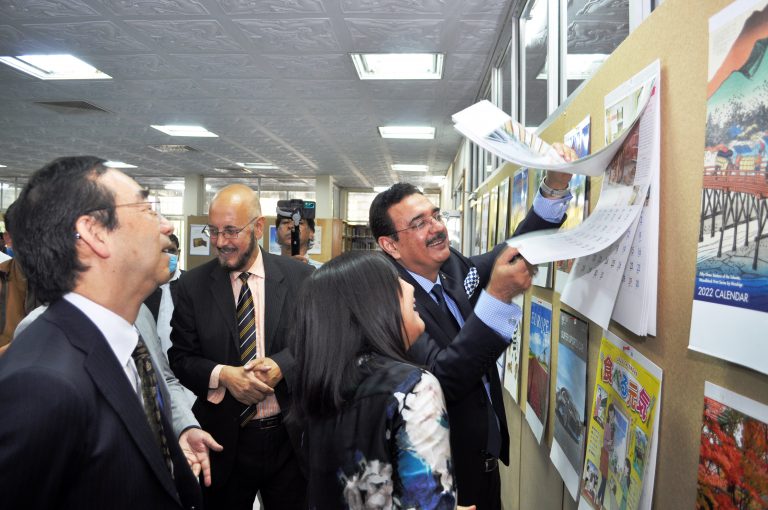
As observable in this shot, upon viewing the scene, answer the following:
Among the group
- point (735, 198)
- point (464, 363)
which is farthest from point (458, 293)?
point (735, 198)

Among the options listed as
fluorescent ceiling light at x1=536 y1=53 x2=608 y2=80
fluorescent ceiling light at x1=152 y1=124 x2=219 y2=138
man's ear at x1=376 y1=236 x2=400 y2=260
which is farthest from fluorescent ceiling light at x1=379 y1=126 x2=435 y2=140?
man's ear at x1=376 y1=236 x2=400 y2=260

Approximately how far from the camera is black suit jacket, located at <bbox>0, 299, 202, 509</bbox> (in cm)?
73

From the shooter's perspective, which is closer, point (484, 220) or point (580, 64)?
point (580, 64)

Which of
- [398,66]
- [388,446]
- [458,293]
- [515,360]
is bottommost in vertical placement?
[515,360]

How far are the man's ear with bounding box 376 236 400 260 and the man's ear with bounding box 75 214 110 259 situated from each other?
37.1 inches

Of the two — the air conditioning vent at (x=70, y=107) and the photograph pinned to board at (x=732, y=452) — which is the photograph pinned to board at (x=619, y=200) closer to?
the photograph pinned to board at (x=732, y=452)

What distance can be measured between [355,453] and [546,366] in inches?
31.9

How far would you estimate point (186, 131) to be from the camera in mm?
6742

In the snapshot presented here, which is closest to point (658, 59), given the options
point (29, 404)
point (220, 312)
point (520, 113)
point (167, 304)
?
point (29, 404)

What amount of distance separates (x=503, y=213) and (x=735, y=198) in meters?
1.71

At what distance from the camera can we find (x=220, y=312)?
1.90m

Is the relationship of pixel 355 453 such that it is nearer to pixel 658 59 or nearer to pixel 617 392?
pixel 617 392

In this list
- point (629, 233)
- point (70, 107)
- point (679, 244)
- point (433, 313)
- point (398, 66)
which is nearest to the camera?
point (679, 244)

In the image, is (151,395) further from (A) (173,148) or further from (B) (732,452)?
(A) (173,148)
